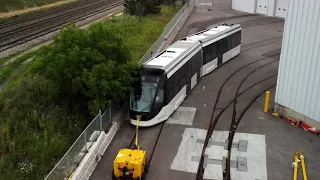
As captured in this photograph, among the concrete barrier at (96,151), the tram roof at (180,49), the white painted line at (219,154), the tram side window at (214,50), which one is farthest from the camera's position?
the tram side window at (214,50)

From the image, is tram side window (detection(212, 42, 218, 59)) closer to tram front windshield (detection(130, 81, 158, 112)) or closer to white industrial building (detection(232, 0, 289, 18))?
tram front windshield (detection(130, 81, 158, 112))

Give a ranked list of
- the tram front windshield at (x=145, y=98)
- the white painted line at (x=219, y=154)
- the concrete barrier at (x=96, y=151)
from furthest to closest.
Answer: the tram front windshield at (x=145, y=98) → the white painted line at (x=219, y=154) → the concrete barrier at (x=96, y=151)

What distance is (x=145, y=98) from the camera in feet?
53.6

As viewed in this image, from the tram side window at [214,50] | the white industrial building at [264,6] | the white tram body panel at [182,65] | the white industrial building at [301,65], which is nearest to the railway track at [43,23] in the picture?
the white tram body panel at [182,65]

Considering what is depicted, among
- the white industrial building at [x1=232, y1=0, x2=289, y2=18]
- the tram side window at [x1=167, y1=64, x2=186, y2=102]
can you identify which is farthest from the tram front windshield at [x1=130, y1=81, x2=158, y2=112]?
the white industrial building at [x1=232, y1=0, x2=289, y2=18]

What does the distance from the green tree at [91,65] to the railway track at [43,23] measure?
49.0ft

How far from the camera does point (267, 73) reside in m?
24.5

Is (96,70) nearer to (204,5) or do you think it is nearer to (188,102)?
(188,102)

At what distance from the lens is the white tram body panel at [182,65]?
1656 cm

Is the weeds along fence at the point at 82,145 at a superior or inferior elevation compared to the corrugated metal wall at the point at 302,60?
inferior

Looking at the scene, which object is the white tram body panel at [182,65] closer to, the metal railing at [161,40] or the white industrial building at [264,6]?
the metal railing at [161,40]

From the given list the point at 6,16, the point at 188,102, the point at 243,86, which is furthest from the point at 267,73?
the point at 6,16

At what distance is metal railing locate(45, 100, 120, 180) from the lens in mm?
11859

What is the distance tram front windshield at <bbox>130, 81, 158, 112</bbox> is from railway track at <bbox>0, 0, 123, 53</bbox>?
55.9 feet
